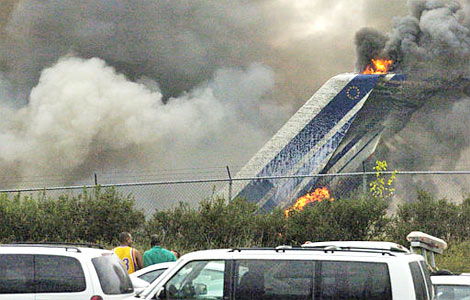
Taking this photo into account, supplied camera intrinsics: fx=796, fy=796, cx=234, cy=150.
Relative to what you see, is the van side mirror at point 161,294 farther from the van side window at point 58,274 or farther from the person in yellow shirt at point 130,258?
the person in yellow shirt at point 130,258

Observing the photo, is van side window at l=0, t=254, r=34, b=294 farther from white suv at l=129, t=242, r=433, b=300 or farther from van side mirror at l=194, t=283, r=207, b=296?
van side mirror at l=194, t=283, r=207, b=296

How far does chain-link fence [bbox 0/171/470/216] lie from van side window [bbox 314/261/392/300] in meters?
11.9

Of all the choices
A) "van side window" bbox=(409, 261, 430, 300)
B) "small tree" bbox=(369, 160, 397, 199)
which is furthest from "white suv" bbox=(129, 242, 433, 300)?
"small tree" bbox=(369, 160, 397, 199)

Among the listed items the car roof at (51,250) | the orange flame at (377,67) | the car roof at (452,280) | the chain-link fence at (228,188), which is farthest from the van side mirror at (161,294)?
the orange flame at (377,67)

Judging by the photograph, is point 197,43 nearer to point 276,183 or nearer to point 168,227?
point 276,183

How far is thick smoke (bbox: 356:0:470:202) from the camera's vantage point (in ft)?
110

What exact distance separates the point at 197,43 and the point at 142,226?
598 inches

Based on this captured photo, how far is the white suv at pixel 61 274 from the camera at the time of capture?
977cm

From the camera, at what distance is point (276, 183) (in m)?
28.2

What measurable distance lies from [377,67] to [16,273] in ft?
83.4

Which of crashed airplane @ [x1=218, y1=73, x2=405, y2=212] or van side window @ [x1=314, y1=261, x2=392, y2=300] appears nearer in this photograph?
van side window @ [x1=314, y1=261, x2=392, y2=300]

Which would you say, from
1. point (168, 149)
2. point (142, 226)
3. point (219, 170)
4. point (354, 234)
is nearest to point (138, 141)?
point (168, 149)

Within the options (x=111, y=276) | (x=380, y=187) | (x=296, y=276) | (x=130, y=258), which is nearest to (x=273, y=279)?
(x=296, y=276)

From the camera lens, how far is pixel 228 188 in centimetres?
2678
